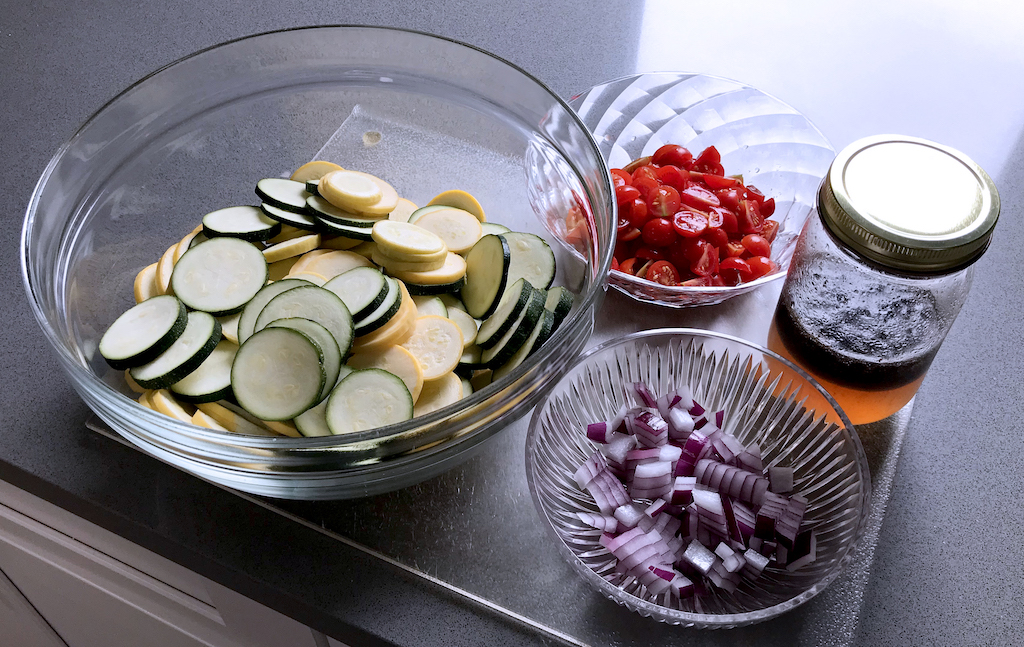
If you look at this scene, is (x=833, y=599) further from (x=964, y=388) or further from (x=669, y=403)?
(x=964, y=388)

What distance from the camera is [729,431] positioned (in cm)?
98

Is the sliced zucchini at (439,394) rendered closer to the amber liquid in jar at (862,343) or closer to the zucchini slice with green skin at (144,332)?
the zucchini slice with green skin at (144,332)

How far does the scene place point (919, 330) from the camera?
84 cm

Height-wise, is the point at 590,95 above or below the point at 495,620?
above

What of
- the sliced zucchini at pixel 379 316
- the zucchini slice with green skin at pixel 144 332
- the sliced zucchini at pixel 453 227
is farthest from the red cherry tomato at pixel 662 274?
the zucchini slice with green skin at pixel 144 332

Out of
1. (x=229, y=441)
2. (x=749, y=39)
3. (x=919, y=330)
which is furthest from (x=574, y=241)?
(x=749, y=39)

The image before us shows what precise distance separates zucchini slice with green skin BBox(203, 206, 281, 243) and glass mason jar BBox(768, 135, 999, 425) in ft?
2.13

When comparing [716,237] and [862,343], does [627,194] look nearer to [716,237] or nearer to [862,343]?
[716,237]

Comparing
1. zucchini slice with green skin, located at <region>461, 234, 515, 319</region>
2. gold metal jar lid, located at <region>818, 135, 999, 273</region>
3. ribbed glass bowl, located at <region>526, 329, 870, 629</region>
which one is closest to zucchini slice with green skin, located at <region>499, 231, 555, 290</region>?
zucchini slice with green skin, located at <region>461, 234, 515, 319</region>

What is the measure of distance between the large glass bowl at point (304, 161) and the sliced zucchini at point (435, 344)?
11 centimetres

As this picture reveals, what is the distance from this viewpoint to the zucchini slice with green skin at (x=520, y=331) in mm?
882

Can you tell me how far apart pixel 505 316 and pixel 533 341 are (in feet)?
0.14

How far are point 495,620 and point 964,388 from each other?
2.26 ft

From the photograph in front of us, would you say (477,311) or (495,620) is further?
(477,311)
